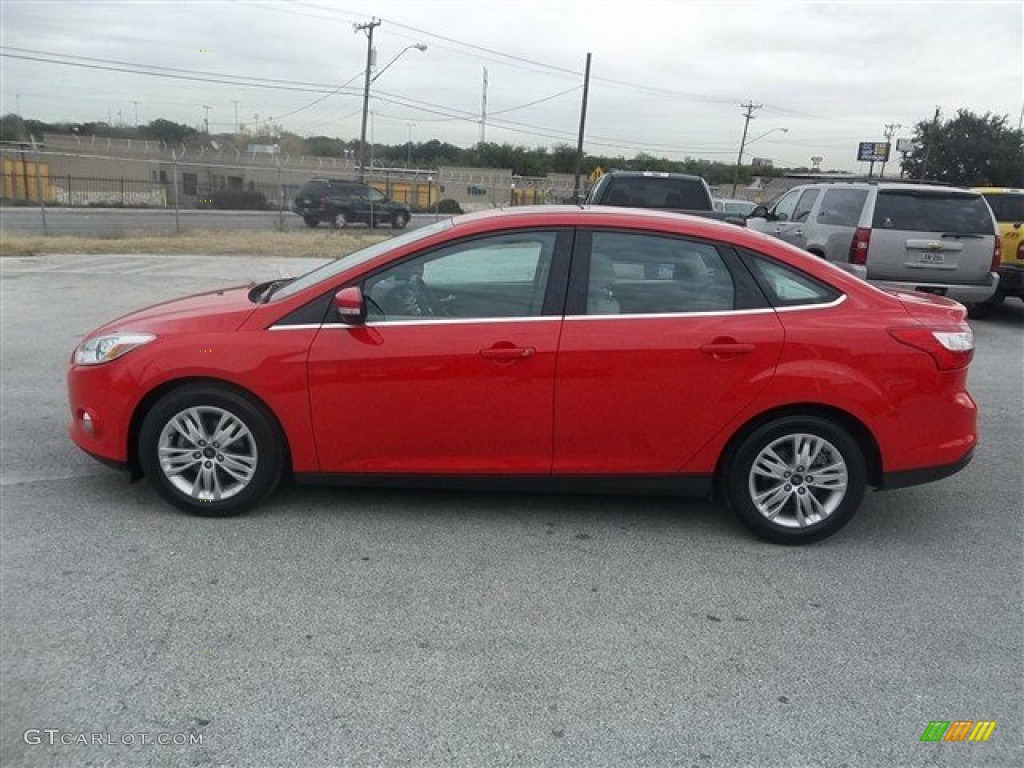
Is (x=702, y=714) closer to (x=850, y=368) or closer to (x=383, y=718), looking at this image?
(x=383, y=718)

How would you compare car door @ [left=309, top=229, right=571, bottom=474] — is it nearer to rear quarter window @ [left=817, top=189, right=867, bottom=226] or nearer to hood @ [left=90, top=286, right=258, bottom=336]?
hood @ [left=90, top=286, right=258, bottom=336]

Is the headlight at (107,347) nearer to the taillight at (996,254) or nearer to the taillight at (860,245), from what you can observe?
the taillight at (860,245)

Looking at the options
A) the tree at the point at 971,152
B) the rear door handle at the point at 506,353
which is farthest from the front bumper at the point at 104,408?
the tree at the point at 971,152

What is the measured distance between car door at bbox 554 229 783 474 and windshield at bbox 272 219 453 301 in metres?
0.81

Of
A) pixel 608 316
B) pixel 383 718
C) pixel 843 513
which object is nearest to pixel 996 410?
pixel 843 513

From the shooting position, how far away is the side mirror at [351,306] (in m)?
3.92

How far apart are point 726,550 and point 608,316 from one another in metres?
1.30

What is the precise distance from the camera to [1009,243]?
38.0 ft

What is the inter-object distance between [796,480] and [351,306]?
2344 mm

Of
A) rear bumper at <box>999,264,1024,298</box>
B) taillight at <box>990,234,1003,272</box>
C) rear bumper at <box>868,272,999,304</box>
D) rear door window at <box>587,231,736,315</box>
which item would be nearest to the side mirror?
rear door window at <box>587,231,736,315</box>

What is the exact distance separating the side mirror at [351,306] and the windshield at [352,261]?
0.88 feet

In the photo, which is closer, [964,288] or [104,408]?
[104,408]

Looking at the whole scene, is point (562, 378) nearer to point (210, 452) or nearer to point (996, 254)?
point (210, 452)

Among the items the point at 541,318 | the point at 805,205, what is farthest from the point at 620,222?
the point at 805,205
